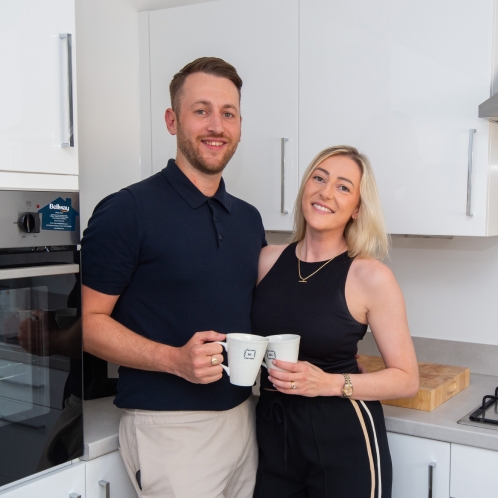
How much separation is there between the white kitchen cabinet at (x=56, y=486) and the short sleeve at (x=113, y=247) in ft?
1.41

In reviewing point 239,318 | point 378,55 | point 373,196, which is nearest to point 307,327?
point 239,318

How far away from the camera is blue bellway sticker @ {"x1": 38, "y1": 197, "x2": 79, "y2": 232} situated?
53.8 inches

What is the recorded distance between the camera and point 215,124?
153 centimetres

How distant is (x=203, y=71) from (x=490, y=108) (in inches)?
29.7

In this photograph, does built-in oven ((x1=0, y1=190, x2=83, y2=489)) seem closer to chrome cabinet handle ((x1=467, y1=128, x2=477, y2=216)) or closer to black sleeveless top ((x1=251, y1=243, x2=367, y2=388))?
black sleeveless top ((x1=251, y1=243, x2=367, y2=388))

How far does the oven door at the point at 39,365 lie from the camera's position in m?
1.30

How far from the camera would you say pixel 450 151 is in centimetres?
182

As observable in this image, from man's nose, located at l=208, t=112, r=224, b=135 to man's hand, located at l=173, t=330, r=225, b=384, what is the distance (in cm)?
52

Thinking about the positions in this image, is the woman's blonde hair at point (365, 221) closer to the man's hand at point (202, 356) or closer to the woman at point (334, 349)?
the woman at point (334, 349)

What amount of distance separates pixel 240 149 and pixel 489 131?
0.80 m

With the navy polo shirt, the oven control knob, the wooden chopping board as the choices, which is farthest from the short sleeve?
the wooden chopping board

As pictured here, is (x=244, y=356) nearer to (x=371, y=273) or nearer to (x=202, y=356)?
(x=202, y=356)

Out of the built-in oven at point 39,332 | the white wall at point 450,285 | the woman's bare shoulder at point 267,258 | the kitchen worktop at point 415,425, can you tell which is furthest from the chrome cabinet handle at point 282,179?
the built-in oven at point 39,332

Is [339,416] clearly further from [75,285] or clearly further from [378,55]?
[378,55]
